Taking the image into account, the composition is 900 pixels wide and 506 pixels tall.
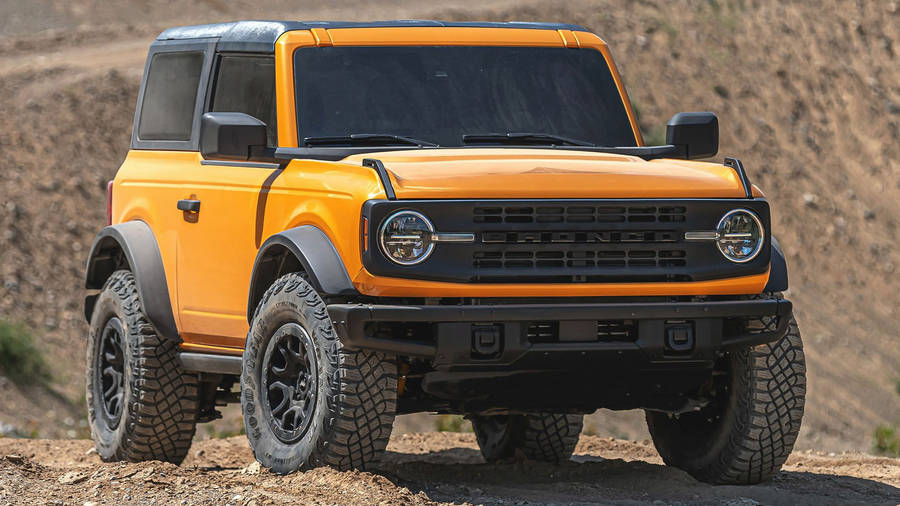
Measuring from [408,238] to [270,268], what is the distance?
1221 mm

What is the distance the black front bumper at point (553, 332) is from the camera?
6.36 meters

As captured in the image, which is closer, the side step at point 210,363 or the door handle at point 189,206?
the side step at point 210,363

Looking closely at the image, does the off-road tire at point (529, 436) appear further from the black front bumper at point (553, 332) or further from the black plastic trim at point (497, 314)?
the black plastic trim at point (497, 314)

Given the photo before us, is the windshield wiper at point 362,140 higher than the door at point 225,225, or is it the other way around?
the windshield wiper at point 362,140

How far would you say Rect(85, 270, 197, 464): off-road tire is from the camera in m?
8.48

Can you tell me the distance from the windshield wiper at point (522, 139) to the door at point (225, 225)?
1.00 m

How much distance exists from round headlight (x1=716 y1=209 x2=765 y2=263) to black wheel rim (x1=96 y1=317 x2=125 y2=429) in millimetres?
3603

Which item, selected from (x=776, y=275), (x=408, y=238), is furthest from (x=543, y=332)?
(x=776, y=275)

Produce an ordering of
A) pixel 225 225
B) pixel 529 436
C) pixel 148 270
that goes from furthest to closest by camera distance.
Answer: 1. pixel 529 436
2. pixel 148 270
3. pixel 225 225

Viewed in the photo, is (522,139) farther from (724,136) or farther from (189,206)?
(724,136)

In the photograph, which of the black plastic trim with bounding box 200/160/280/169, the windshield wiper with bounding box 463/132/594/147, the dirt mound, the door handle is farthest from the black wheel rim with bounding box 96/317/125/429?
the dirt mound

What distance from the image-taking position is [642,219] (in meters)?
6.73

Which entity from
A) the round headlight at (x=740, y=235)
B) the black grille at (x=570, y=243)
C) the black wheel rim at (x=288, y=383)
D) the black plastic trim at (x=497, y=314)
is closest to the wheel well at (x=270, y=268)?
the black wheel rim at (x=288, y=383)

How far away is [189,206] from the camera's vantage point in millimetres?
7988
